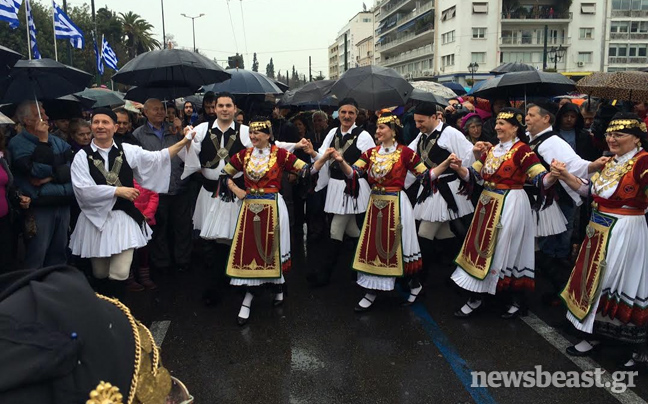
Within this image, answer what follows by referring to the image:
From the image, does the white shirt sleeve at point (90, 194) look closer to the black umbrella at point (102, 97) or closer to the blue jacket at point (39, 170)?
the blue jacket at point (39, 170)

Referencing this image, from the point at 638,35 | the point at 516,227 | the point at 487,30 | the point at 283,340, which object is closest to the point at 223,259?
the point at 283,340

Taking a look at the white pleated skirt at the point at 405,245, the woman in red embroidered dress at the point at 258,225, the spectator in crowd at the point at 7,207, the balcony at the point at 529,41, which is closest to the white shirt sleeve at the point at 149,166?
the woman in red embroidered dress at the point at 258,225

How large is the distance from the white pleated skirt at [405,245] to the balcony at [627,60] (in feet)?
180

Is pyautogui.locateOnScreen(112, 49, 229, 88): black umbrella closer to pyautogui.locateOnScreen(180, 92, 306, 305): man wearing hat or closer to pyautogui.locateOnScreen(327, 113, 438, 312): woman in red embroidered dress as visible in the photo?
pyautogui.locateOnScreen(180, 92, 306, 305): man wearing hat

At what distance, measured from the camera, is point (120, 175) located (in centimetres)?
475

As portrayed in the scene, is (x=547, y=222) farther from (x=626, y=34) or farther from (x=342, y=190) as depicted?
(x=626, y=34)

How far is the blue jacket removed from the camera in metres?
4.84

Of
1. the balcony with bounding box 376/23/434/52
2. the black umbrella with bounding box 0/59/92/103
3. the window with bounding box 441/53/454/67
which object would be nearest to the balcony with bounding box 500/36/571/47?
the window with bounding box 441/53/454/67

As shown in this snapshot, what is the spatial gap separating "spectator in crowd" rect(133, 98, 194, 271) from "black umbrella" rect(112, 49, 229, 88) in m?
0.36

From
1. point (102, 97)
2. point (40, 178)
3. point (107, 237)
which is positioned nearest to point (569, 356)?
point (107, 237)

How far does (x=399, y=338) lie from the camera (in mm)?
4672

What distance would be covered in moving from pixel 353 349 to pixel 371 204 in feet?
5.04

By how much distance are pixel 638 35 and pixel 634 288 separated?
5736 cm

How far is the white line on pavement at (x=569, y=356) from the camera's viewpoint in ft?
11.9
